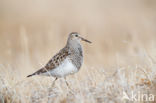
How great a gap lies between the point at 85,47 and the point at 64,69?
8.95m

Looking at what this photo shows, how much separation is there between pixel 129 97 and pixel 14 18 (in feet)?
56.6

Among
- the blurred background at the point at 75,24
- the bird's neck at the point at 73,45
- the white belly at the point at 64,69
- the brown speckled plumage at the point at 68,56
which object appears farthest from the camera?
the blurred background at the point at 75,24

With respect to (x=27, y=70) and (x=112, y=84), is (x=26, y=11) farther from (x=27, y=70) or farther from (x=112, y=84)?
(x=112, y=84)

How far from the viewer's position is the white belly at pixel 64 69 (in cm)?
875

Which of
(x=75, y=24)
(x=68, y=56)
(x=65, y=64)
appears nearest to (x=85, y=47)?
(x=75, y=24)

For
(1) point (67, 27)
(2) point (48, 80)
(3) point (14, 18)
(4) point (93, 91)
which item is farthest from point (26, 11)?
(4) point (93, 91)

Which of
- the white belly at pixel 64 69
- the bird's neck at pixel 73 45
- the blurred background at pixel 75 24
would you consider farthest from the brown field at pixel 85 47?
the bird's neck at pixel 73 45

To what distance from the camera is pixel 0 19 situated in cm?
2378

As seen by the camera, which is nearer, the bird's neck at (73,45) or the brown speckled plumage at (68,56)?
the brown speckled plumage at (68,56)

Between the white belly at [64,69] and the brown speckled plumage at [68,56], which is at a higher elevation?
the brown speckled plumage at [68,56]

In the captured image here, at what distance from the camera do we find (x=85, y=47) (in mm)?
17703

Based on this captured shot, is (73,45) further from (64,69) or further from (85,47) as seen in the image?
(85,47)

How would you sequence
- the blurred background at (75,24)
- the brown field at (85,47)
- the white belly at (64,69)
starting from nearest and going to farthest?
the brown field at (85,47) < the white belly at (64,69) < the blurred background at (75,24)

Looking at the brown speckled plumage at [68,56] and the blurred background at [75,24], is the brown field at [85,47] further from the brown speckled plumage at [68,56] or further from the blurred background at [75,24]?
the brown speckled plumage at [68,56]
